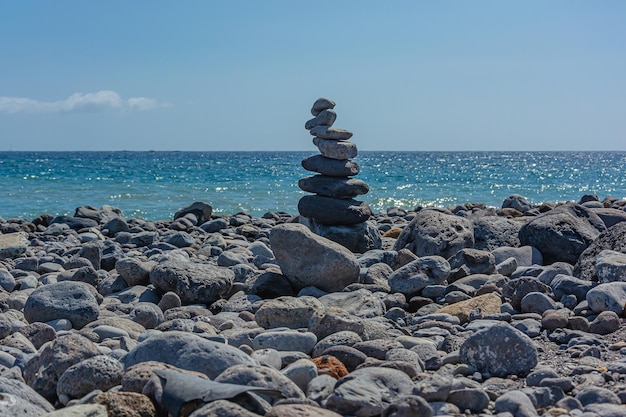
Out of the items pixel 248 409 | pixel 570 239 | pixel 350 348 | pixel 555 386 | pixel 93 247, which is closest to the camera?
pixel 248 409

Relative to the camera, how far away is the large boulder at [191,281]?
7.30 metres

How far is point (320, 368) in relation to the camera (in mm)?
4148

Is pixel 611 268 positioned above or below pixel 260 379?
Answer: above

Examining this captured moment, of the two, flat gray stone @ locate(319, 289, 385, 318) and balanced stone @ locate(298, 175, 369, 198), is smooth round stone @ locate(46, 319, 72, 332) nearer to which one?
flat gray stone @ locate(319, 289, 385, 318)

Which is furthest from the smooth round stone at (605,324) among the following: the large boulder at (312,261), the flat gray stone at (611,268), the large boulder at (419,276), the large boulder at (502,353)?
the large boulder at (312,261)

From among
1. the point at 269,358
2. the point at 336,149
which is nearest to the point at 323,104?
the point at 336,149

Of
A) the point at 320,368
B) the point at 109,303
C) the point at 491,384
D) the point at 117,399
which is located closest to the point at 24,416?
the point at 117,399

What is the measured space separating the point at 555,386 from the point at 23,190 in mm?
28308

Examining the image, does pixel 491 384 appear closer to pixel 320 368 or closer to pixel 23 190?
pixel 320 368

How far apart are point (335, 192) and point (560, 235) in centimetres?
319

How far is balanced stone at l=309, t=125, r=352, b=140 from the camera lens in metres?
10.5

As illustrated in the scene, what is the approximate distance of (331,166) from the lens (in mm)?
10617

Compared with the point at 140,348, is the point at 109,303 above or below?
below

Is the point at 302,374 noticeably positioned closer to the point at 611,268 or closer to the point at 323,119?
the point at 611,268
